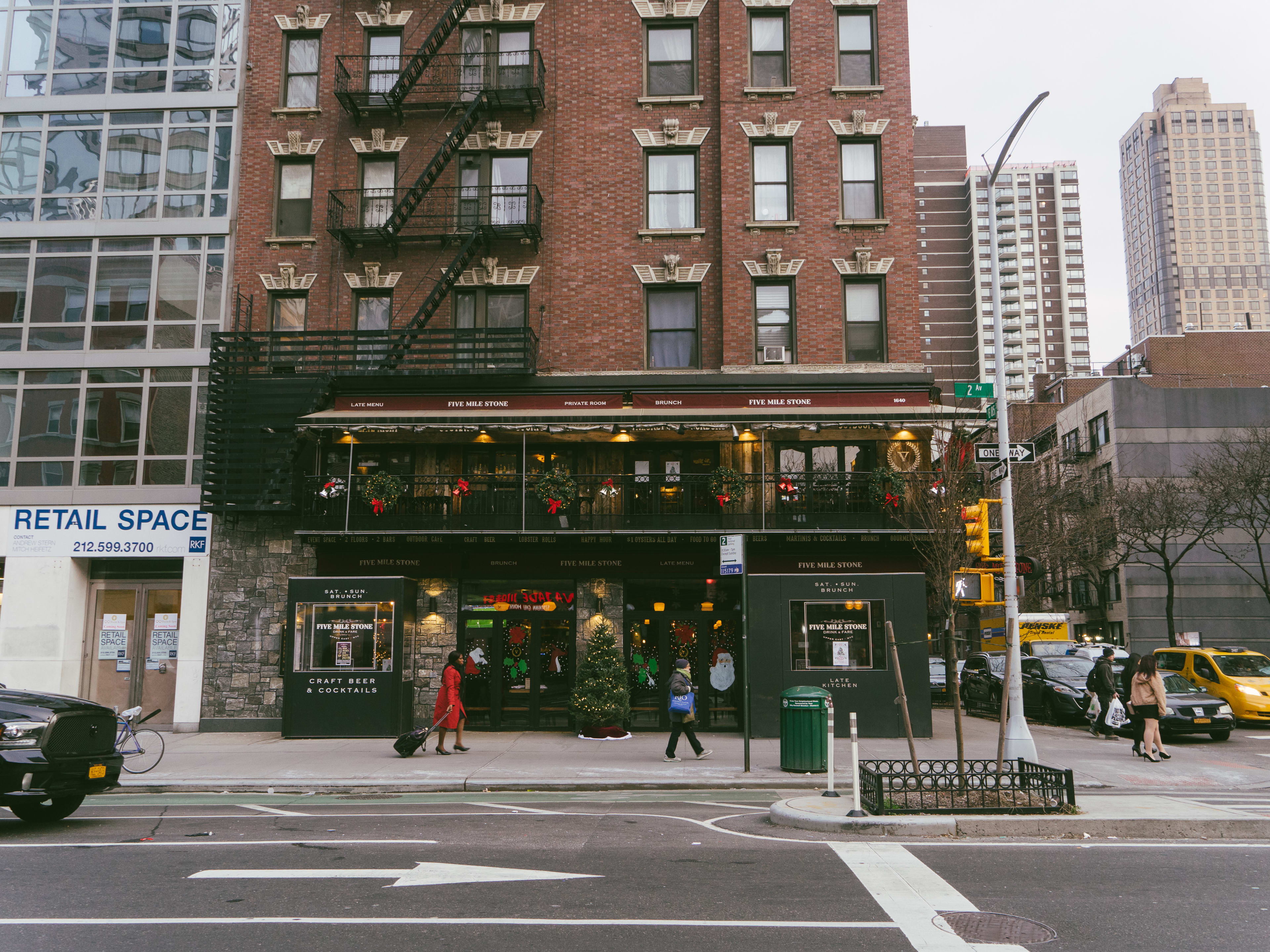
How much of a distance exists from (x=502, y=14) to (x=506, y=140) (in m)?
3.19

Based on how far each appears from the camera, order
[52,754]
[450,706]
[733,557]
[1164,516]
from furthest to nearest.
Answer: [1164,516] → [450,706] → [733,557] → [52,754]

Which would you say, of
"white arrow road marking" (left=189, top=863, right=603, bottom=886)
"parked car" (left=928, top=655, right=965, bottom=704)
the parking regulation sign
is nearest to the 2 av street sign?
the parking regulation sign

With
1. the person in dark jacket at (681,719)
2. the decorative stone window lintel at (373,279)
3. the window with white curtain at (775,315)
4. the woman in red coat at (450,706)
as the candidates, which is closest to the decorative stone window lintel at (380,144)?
the decorative stone window lintel at (373,279)

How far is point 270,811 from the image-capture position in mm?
11641

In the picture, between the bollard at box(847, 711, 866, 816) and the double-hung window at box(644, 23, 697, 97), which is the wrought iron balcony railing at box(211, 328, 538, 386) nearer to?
the double-hung window at box(644, 23, 697, 97)

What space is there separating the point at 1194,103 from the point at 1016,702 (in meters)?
212

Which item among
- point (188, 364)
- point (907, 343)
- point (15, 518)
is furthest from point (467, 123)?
point (15, 518)

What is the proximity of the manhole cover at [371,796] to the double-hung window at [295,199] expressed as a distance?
14481mm

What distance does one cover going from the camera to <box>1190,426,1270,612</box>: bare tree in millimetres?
33125

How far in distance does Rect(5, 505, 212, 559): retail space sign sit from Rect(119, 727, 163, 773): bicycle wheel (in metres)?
6.46

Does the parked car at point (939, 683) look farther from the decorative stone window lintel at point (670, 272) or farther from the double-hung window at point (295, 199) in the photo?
the double-hung window at point (295, 199)

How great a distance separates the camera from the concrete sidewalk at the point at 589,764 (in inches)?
536

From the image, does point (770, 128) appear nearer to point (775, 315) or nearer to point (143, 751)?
point (775, 315)

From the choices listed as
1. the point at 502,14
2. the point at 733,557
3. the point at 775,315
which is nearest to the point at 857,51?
the point at 775,315
